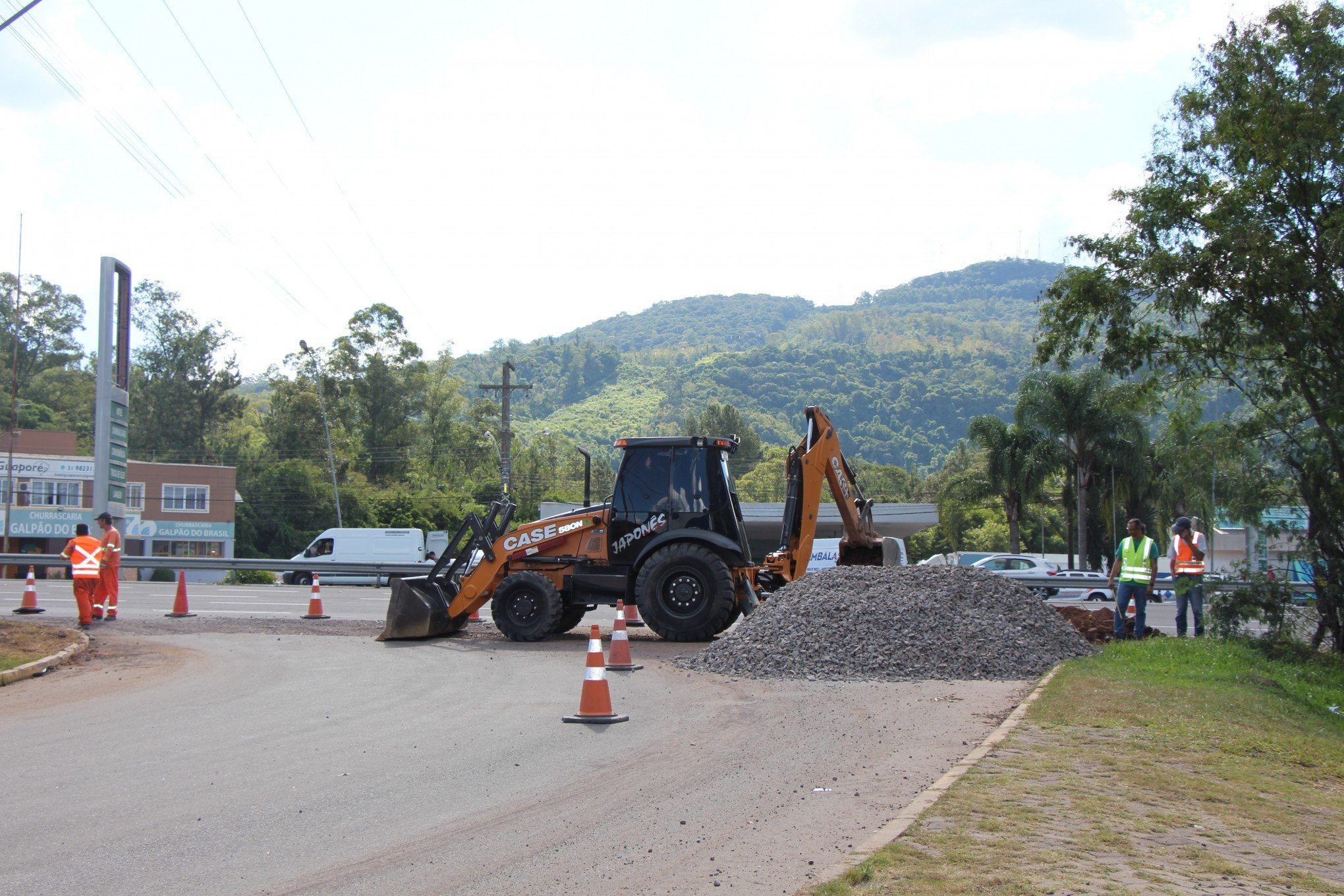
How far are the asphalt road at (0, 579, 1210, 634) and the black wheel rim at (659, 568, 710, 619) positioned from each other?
6592 millimetres

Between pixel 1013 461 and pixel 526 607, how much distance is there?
37.1 m

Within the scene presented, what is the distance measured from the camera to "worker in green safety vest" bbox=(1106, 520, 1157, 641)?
15.1 m

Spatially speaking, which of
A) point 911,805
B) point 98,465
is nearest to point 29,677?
point 911,805

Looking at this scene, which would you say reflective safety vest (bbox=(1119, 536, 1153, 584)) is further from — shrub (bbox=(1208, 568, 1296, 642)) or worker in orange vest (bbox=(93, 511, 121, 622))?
worker in orange vest (bbox=(93, 511, 121, 622))

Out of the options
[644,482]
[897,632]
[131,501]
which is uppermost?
[644,482]

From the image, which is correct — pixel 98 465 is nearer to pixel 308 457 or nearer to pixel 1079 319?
pixel 1079 319

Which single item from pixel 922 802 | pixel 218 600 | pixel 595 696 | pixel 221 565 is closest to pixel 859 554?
pixel 595 696

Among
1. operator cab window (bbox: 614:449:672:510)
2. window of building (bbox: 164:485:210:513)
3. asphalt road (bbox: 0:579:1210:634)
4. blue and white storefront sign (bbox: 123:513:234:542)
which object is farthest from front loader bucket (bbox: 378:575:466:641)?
window of building (bbox: 164:485:210:513)

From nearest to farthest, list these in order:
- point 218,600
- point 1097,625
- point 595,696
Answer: point 595,696 < point 1097,625 < point 218,600

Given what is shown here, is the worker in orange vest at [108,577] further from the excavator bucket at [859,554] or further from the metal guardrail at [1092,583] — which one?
the metal guardrail at [1092,583]

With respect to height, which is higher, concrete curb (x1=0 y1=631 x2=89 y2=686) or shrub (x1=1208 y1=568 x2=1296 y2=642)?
shrub (x1=1208 y1=568 x2=1296 y2=642)

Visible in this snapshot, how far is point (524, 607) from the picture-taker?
1594 centimetres

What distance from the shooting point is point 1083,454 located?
47.1 meters

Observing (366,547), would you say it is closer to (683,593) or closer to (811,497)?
(683,593)
